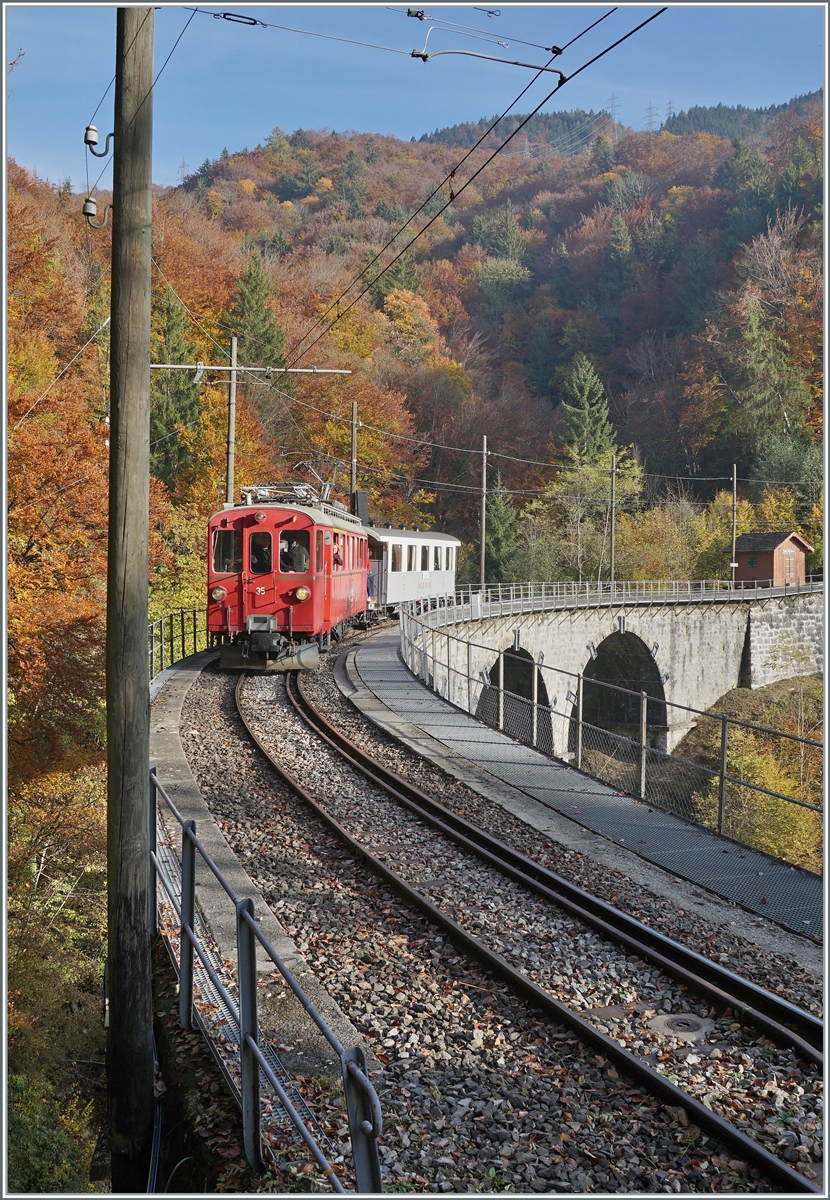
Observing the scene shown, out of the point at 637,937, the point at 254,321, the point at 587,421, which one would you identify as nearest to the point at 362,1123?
the point at 637,937

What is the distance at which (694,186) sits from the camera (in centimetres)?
9125

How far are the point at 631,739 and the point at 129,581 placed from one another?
21.6 meters

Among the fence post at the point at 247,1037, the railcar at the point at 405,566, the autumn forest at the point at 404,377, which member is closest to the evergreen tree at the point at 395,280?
the autumn forest at the point at 404,377

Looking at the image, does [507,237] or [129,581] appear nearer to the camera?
[129,581]

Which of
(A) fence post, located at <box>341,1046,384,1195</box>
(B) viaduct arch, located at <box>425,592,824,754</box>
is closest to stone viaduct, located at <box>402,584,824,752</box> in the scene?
(B) viaduct arch, located at <box>425,592,824,754</box>

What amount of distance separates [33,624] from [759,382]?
58.9m

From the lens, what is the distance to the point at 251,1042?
3.86m

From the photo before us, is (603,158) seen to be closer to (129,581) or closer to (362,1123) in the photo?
(129,581)

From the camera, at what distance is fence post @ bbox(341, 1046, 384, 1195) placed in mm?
2775

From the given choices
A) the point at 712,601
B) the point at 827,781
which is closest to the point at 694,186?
the point at 712,601

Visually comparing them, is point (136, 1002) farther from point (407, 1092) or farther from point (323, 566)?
point (323, 566)

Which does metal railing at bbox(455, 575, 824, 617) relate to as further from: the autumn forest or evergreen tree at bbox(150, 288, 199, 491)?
evergreen tree at bbox(150, 288, 199, 491)

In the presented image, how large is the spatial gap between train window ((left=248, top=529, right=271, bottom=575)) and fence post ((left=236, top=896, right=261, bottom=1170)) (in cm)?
1429

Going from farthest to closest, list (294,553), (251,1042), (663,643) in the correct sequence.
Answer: (663,643) → (294,553) → (251,1042)
